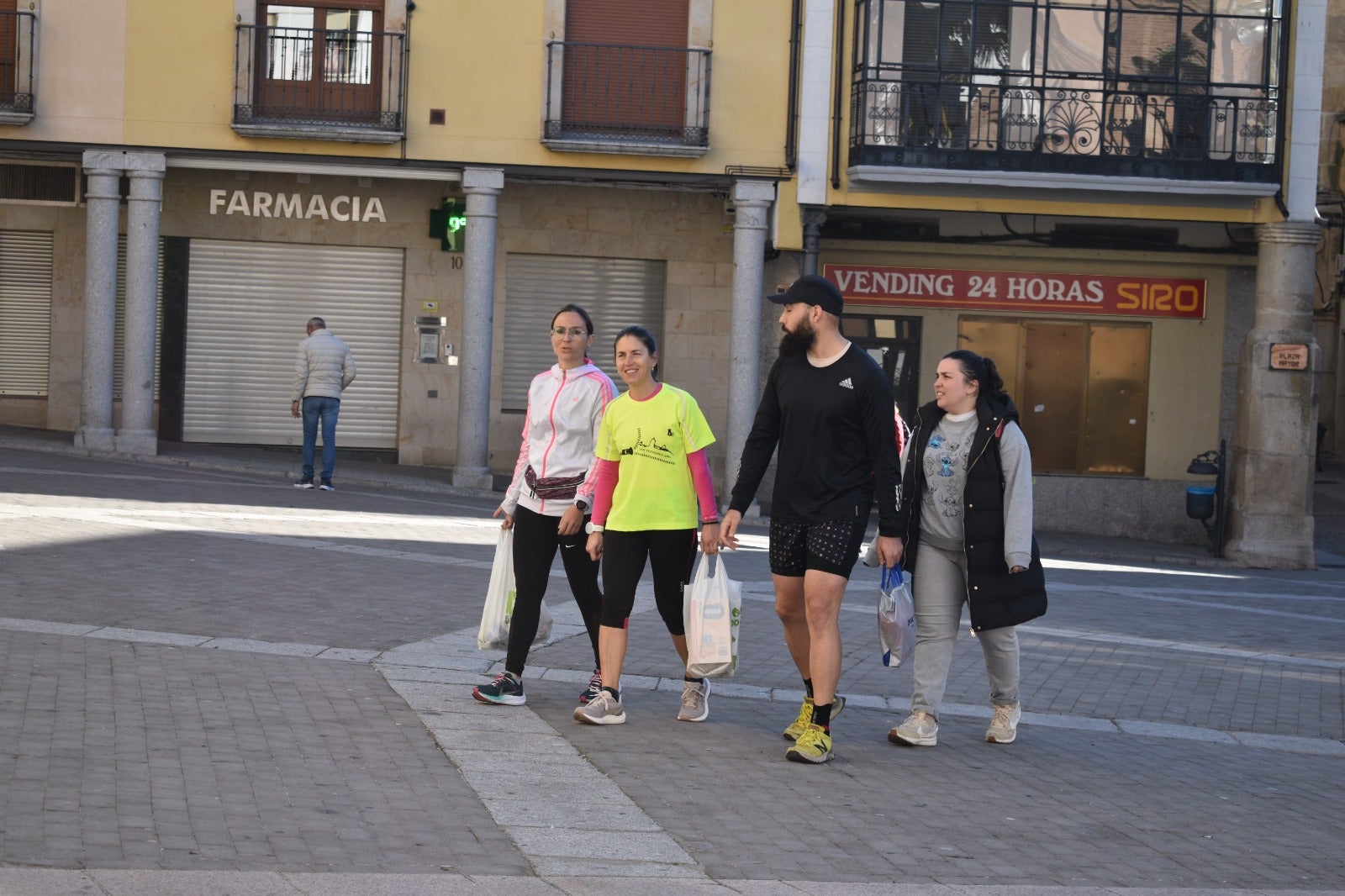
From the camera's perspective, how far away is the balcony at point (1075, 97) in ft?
63.8

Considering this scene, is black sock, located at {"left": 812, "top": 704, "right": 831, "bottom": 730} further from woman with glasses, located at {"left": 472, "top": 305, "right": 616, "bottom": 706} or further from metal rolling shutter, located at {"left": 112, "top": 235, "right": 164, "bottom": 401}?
metal rolling shutter, located at {"left": 112, "top": 235, "right": 164, "bottom": 401}

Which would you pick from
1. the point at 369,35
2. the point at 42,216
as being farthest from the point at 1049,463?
the point at 42,216

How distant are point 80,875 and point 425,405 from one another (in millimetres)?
17887

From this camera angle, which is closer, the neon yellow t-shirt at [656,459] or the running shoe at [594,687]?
the neon yellow t-shirt at [656,459]

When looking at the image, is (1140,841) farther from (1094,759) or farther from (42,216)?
(42,216)

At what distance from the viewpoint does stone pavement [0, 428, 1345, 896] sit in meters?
5.01

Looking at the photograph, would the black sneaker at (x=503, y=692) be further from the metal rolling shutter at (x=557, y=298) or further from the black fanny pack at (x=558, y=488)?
the metal rolling shutter at (x=557, y=298)

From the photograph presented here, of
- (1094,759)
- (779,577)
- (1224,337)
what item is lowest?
(1094,759)

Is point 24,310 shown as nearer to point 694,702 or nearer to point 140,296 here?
point 140,296

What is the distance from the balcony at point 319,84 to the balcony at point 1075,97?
5.63m

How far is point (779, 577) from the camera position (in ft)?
22.1

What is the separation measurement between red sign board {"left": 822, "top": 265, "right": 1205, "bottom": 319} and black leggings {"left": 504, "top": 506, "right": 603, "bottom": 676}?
15.2 metres

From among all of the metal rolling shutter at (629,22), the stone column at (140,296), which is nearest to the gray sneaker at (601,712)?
the stone column at (140,296)

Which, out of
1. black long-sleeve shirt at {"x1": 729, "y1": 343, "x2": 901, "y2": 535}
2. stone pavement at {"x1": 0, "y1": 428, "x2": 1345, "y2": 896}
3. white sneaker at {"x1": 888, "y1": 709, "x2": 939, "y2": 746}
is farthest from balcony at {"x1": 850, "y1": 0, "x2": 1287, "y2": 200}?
black long-sleeve shirt at {"x1": 729, "y1": 343, "x2": 901, "y2": 535}
